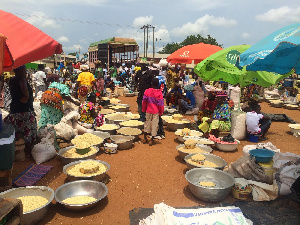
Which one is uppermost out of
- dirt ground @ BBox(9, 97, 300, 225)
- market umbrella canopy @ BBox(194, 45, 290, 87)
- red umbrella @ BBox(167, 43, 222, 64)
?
red umbrella @ BBox(167, 43, 222, 64)

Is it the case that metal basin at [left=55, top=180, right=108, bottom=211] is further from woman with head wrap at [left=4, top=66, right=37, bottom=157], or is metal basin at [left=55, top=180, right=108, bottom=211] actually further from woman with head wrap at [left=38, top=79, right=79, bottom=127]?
woman with head wrap at [left=38, top=79, right=79, bottom=127]

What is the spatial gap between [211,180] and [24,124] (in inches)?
162

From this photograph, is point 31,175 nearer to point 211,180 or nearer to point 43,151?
point 43,151

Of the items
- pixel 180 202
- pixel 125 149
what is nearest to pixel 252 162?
pixel 180 202

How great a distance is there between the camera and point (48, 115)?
5.97 meters

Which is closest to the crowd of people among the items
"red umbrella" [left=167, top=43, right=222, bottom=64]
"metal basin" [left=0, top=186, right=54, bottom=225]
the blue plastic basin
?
"red umbrella" [left=167, top=43, right=222, bottom=64]

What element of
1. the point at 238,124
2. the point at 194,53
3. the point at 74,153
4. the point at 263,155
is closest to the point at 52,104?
the point at 74,153

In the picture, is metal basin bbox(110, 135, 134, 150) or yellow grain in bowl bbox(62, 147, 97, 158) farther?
metal basin bbox(110, 135, 134, 150)

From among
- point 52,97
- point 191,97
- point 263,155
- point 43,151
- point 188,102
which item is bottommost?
point 43,151

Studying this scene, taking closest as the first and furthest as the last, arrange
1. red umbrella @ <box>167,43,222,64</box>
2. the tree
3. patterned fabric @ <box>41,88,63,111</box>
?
patterned fabric @ <box>41,88,63,111</box> → red umbrella @ <box>167,43,222,64</box> → the tree

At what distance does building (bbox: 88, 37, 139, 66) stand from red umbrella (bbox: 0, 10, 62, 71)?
20.1 m

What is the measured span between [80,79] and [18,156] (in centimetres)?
517

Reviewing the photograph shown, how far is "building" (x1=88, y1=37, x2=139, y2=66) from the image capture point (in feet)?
77.3

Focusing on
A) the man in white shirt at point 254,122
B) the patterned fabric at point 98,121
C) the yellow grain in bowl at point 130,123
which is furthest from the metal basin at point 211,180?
the patterned fabric at point 98,121
